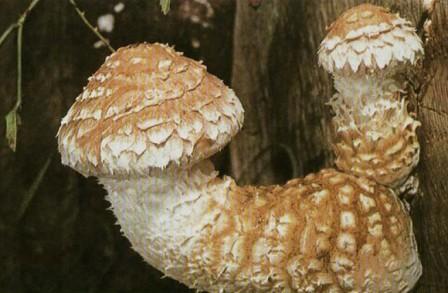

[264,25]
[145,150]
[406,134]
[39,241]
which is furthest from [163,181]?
[39,241]

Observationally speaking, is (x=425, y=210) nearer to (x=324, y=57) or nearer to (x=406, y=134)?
(x=406, y=134)

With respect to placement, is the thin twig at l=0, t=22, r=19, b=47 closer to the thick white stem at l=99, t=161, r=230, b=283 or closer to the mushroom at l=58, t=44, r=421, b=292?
the mushroom at l=58, t=44, r=421, b=292

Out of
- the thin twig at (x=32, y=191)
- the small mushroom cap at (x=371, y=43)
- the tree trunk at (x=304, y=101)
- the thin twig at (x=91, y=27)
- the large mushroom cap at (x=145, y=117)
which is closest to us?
→ the large mushroom cap at (x=145, y=117)

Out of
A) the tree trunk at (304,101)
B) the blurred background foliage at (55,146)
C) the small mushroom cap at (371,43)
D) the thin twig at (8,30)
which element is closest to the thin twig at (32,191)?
the blurred background foliage at (55,146)

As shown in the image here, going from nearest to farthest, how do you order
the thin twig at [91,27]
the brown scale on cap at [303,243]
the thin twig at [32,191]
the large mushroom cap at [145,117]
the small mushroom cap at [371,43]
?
the large mushroom cap at [145,117]
the small mushroom cap at [371,43]
the brown scale on cap at [303,243]
the thin twig at [91,27]
the thin twig at [32,191]

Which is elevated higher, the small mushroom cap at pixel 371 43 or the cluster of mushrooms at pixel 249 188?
the small mushroom cap at pixel 371 43

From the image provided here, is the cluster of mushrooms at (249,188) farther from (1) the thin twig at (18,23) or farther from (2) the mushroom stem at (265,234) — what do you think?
(1) the thin twig at (18,23)
